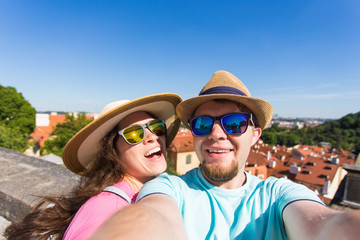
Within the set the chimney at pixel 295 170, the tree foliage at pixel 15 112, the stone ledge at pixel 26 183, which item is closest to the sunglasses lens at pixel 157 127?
the stone ledge at pixel 26 183

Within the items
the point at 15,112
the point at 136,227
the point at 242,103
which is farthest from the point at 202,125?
the point at 15,112

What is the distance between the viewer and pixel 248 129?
1771mm

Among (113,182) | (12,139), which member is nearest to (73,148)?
(113,182)

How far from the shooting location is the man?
92 centimetres

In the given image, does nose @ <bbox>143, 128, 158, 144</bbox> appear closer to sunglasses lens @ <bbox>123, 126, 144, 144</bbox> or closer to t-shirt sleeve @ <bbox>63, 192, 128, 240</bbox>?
sunglasses lens @ <bbox>123, 126, 144, 144</bbox>

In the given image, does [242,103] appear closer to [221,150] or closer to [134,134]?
[221,150]

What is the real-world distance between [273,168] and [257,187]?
35334 mm

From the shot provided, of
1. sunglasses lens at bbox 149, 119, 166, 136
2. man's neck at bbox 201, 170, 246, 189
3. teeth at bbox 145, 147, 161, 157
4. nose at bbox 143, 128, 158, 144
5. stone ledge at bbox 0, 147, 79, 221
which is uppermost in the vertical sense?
sunglasses lens at bbox 149, 119, 166, 136

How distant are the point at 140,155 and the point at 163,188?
614 millimetres

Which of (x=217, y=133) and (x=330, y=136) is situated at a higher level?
(x=217, y=133)

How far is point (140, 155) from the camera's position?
1.91m

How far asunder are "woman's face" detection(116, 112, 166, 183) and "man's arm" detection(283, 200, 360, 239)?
47.9 inches

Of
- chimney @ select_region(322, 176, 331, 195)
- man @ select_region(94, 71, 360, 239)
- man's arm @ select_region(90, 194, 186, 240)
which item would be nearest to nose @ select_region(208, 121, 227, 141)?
man @ select_region(94, 71, 360, 239)

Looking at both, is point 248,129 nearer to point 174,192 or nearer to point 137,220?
point 174,192
